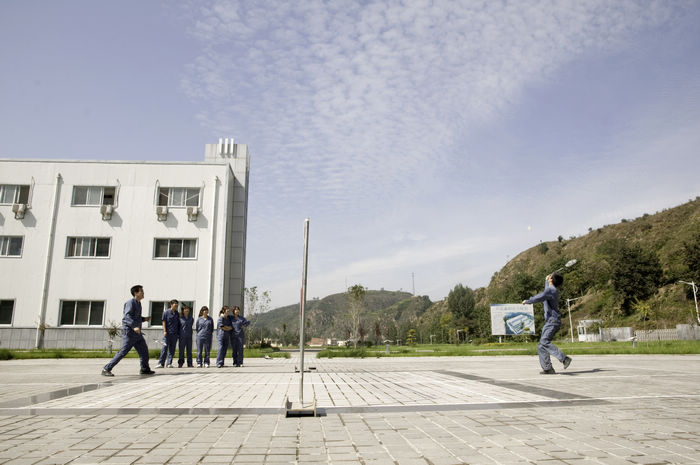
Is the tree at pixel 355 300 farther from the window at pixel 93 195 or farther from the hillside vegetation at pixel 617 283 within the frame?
the window at pixel 93 195

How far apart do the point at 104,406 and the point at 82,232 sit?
30197mm

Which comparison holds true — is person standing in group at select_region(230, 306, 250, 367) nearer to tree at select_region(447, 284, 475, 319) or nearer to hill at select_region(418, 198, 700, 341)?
hill at select_region(418, 198, 700, 341)

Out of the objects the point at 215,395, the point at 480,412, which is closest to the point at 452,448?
the point at 480,412

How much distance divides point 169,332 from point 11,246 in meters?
25.3

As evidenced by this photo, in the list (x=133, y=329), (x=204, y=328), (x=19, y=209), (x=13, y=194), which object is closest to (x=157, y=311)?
(x=19, y=209)

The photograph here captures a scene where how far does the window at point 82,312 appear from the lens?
3036 cm

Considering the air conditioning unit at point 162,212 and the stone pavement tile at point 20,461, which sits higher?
the air conditioning unit at point 162,212

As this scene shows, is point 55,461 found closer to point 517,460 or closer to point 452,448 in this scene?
point 452,448

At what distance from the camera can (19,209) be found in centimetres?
3139

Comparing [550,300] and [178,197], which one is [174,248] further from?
[550,300]

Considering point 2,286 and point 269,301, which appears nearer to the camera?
point 2,286

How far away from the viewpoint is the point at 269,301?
44969mm

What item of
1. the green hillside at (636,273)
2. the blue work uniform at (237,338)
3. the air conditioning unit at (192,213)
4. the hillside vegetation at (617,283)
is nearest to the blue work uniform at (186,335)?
the blue work uniform at (237,338)

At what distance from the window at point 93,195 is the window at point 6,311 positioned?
7.57 metres
